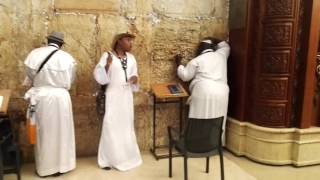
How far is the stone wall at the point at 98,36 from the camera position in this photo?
12.1 feet

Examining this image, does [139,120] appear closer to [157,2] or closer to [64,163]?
[64,163]

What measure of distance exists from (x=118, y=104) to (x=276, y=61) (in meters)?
1.85

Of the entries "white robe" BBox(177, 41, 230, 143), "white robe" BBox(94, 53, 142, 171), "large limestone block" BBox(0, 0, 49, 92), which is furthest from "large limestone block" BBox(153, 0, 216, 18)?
"large limestone block" BBox(0, 0, 49, 92)

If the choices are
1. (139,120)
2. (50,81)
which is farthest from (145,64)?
(50,81)

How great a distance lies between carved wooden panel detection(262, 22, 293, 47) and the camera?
368cm

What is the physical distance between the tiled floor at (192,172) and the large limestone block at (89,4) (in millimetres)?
1818

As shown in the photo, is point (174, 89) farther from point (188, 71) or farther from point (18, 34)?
point (18, 34)

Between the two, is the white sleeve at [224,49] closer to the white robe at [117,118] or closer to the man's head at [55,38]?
the white robe at [117,118]

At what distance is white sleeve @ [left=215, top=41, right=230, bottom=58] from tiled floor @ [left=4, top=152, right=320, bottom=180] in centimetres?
134

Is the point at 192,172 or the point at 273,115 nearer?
the point at 192,172

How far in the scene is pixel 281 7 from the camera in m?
3.67

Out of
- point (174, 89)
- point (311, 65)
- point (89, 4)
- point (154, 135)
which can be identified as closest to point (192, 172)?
point (154, 135)

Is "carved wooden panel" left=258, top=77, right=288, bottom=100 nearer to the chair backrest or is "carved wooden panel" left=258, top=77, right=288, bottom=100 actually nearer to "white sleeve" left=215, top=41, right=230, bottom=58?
"white sleeve" left=215, top=41, right=230, bottom=58

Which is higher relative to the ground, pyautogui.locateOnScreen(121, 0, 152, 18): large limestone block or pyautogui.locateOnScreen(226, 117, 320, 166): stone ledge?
pyautogui.locateOnScreen(121, 0, 152, 18): large limestone block
